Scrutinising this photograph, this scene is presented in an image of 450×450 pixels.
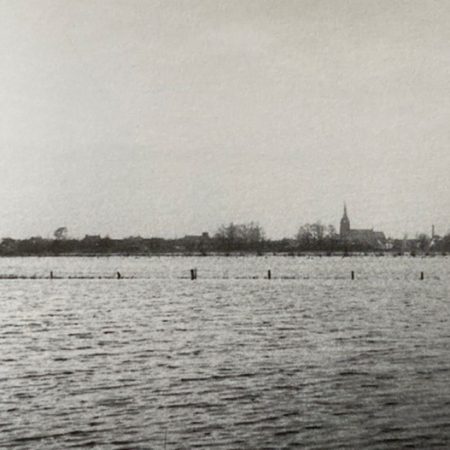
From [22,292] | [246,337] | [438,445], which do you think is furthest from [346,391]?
[22,292]

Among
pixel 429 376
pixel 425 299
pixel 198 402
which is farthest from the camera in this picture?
pixel 425 299

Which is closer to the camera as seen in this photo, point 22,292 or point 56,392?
point 56,392

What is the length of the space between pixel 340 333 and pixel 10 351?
17436 millimetres

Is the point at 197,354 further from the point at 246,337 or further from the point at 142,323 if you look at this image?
the point at 142,323

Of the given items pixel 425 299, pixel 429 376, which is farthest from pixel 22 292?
pixel 429 376

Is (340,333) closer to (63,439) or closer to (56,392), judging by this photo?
(56,392)

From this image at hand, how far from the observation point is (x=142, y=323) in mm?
45844

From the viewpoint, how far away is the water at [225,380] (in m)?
18.2

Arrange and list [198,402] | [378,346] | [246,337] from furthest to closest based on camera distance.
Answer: [246,337]
[378,346]
[198,402]

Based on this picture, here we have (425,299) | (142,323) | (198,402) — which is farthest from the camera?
(425,299)

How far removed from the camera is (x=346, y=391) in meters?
23.2

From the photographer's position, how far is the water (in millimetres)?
18203

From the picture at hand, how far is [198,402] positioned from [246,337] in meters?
16.2

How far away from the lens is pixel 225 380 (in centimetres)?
2512
